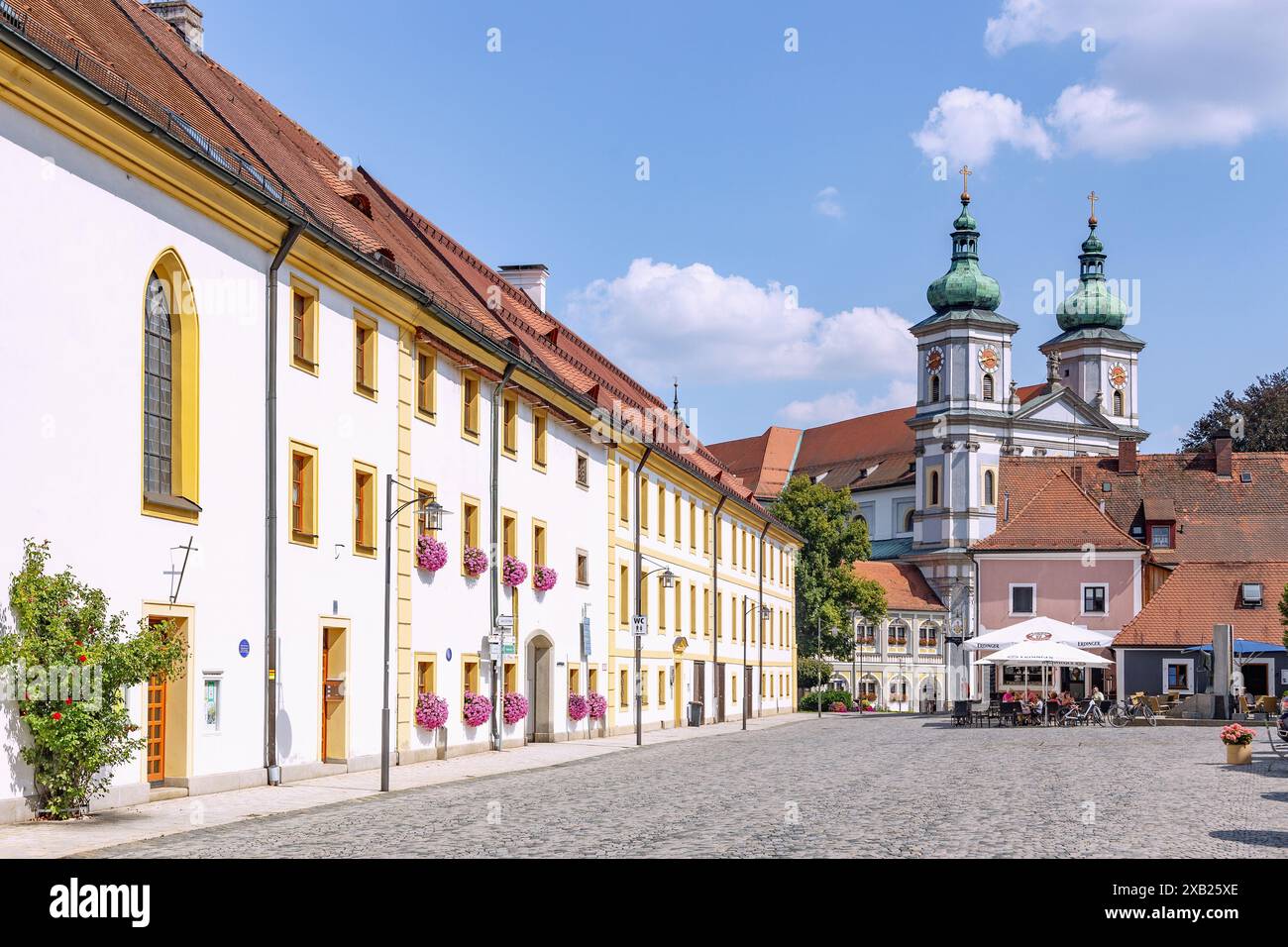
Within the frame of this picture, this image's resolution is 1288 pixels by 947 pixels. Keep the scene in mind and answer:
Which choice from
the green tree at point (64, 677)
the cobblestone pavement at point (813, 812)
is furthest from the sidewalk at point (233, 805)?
the green tree at point (64, 677)

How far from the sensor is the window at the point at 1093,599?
72250 mm

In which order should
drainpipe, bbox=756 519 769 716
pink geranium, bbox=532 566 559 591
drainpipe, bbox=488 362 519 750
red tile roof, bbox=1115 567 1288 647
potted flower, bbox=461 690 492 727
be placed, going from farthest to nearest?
drainpipe, bbox=756 519 769 716
red tile roof, bbox=1115 567 1288 647
pink geranium, bbox=532 566 559 591
drainpipe, bbox=488 362 519 750
potted flower, bbox=461 690 492 727

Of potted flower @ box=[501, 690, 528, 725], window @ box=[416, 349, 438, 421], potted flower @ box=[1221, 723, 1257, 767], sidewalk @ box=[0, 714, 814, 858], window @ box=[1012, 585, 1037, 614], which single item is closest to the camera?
sidewalk @ box=[0, 714, 814, 858]

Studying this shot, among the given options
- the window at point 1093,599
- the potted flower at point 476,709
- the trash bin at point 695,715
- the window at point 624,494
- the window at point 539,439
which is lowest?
the trash bin at point 695,715

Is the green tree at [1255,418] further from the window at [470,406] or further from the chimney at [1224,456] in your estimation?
the window at [470,406]

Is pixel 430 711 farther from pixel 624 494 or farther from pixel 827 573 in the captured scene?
pixel 827 573

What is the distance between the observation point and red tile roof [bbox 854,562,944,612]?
123 meters

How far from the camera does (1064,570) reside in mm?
72562

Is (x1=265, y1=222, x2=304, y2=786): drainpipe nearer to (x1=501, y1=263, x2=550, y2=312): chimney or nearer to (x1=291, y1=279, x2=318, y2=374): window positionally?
(x1=291, y1=279, x2=318, y2=374): window

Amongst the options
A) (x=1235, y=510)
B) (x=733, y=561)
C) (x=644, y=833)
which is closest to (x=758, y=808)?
(x=644, y=833)

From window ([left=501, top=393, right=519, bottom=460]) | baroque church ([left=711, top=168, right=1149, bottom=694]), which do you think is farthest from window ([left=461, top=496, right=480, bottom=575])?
baroque church ([left=711, top=168, right=1149, bottom=694])

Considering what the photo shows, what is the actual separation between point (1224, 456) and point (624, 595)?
147ft

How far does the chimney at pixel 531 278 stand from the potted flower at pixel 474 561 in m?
18.3

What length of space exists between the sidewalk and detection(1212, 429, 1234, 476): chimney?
5429 centimetres
